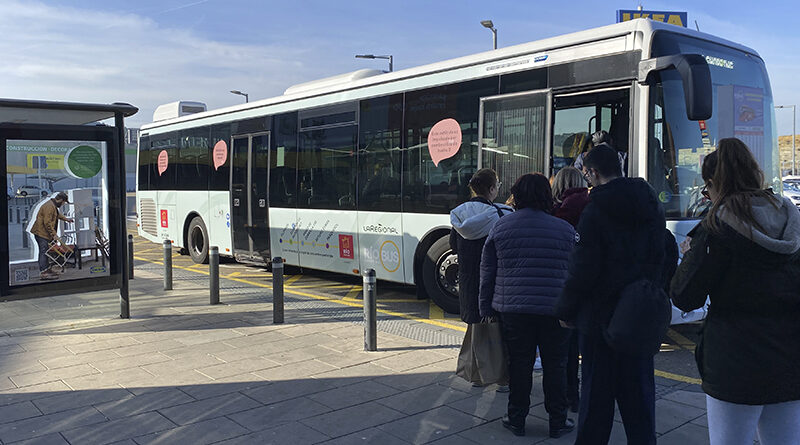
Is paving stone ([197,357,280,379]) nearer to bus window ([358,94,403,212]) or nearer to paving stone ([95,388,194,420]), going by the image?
paving stone ([95,388,194,420])

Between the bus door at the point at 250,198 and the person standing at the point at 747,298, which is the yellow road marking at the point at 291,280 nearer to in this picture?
the bus door at the point at 250,198

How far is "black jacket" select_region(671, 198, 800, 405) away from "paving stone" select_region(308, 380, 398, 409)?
3023mm

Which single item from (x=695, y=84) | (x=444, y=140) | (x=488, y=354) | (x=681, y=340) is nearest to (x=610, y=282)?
(x=488, y=354)

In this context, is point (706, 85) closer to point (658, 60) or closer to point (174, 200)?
point (658, 60)

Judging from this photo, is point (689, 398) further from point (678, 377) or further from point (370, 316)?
point (370, 316)

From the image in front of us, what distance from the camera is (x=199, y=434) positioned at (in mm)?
4535

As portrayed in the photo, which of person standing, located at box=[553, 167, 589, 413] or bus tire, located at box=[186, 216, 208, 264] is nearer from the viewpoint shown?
person standing, located at box=[553, 167, 589, 413]

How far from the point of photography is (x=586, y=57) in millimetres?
7027

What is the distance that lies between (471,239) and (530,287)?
0.89 metres

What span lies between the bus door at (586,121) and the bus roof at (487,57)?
1.82 feet

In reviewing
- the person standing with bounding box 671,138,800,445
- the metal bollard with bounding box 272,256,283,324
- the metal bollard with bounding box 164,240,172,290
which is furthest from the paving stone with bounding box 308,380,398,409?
the metal bollard with bounding box 164,240,172,290

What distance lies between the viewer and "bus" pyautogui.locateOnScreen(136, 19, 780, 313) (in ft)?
21.0

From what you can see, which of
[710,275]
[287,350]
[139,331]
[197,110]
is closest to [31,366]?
[139,331]

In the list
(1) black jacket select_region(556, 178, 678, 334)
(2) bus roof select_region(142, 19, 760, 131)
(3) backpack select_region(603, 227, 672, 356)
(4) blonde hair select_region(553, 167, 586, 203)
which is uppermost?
(2) bus roof select_region(142, 19, 760, 131)
